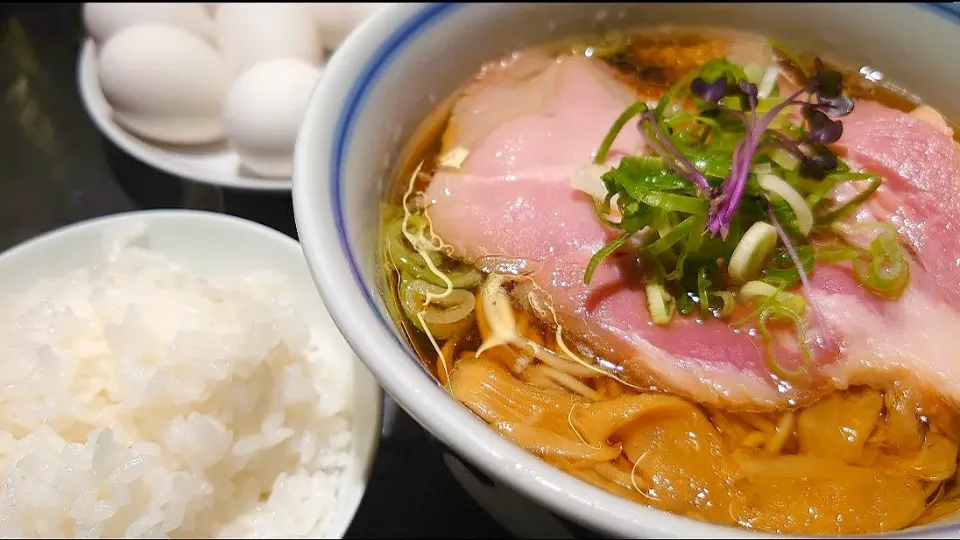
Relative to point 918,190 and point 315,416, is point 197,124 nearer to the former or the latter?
point 315,416

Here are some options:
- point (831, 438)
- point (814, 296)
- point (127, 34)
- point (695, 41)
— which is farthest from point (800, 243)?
point (127, 34)

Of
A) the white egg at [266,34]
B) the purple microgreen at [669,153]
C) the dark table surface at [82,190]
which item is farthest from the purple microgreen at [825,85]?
the white egg at [266,34]

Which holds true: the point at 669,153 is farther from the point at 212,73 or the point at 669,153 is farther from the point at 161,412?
the point at 212,73

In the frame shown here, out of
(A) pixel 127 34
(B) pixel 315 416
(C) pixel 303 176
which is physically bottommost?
(B) pixel 315 416

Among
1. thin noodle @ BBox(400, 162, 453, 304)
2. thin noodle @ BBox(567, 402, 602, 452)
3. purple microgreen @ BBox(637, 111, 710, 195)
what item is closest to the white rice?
thin noodle @ BBox(400, 162, 453, 304)

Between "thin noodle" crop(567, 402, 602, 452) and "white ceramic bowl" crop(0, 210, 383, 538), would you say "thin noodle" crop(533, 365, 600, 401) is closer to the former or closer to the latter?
"thin noodle" crop(567, 402, 602, 452)

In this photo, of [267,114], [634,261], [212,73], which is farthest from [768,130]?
[212,73]
